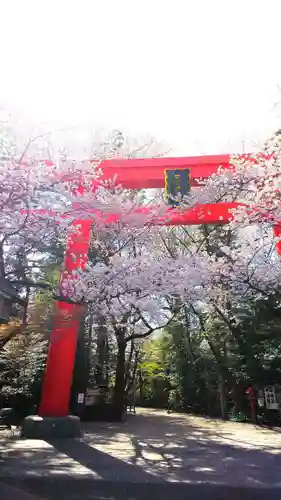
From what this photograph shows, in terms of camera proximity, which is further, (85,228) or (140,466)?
(85,228)

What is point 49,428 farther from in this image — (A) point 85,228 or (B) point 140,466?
(A) point 85,228

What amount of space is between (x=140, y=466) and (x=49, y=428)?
3136mm

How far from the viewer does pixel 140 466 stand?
5652 mm

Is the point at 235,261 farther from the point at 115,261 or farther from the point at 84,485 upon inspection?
the point at 84,485

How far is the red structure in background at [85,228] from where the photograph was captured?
8.25 meters

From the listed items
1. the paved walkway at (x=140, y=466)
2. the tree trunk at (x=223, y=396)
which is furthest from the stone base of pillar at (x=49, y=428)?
the tree trunk at (x=223, y=396)

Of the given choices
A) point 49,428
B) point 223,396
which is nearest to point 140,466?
point 49,428

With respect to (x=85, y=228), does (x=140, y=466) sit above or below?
below

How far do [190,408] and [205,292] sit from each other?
13786 millimetres

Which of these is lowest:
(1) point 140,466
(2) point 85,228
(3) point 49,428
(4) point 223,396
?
(1) point 140,466

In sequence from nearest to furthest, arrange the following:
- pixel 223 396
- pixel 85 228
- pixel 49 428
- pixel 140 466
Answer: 1. pixel 140 466
2. pixel 49 428
3. pixel 85 228
4. pixel 223 396

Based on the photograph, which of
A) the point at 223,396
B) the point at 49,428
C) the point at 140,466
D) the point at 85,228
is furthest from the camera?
the point at 223,396

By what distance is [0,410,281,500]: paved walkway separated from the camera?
4.52m

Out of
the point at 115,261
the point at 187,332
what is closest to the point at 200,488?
the point at 115,261
